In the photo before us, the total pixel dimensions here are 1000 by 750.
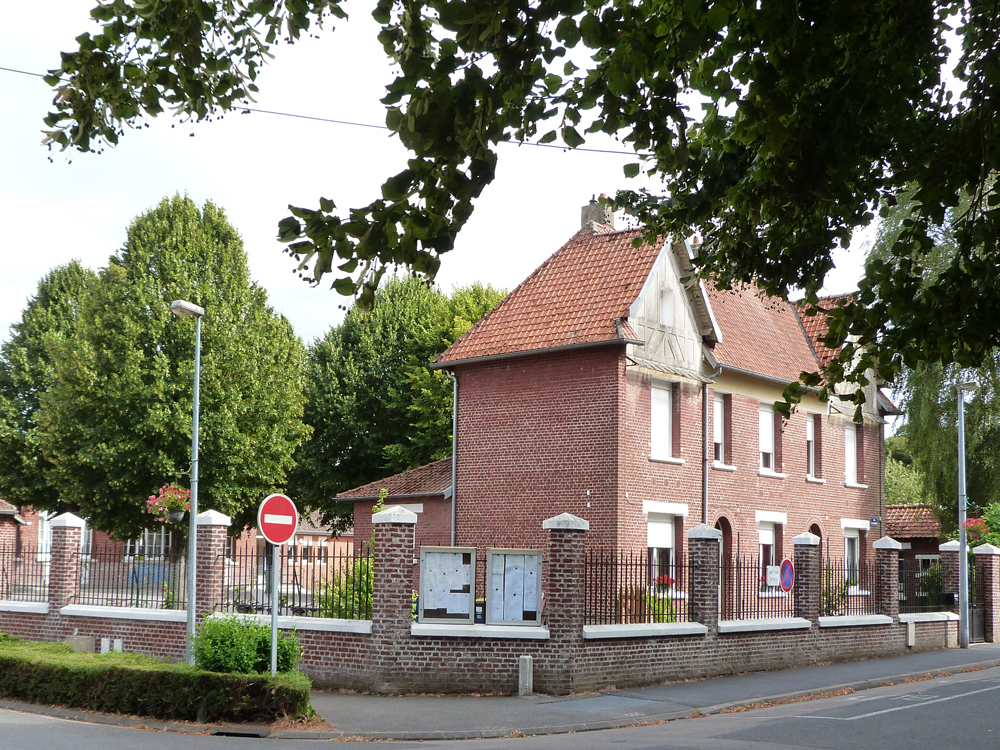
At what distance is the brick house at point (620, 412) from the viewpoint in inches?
961

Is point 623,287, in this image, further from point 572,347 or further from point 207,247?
point 207,247

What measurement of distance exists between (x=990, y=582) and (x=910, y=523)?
11081 millimetres

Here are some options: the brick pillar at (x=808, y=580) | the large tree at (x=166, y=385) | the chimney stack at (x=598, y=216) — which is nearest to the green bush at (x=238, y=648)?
the brick pillar at (x=808, y=580)

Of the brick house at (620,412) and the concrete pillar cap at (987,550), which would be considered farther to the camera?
the concrete pillar cap at (987,550)

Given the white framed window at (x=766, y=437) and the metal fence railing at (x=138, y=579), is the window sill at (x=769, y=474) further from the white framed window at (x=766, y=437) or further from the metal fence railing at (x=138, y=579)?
the metal fence railing at (x=138, y=579)

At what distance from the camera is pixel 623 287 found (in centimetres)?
2534

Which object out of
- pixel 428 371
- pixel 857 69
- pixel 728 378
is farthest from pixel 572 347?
pixel 857 69

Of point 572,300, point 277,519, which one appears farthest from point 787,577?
point 277,519

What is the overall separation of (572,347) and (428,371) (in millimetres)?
15853

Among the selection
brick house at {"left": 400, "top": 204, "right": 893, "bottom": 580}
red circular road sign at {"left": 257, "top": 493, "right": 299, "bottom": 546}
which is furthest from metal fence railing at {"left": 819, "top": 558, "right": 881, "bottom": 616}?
red circular road sign at {"left": 257, "top": 493, "right": 299, "bottom": 546}

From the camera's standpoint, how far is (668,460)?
25.5 meters

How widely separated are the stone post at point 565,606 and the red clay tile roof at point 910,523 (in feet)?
85.2

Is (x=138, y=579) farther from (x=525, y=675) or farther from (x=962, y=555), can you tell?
(x=962, y=555)

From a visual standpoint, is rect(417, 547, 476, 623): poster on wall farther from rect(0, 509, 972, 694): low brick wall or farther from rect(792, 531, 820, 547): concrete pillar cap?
rect(792, 531, 820, 547): concrete pillar cap
